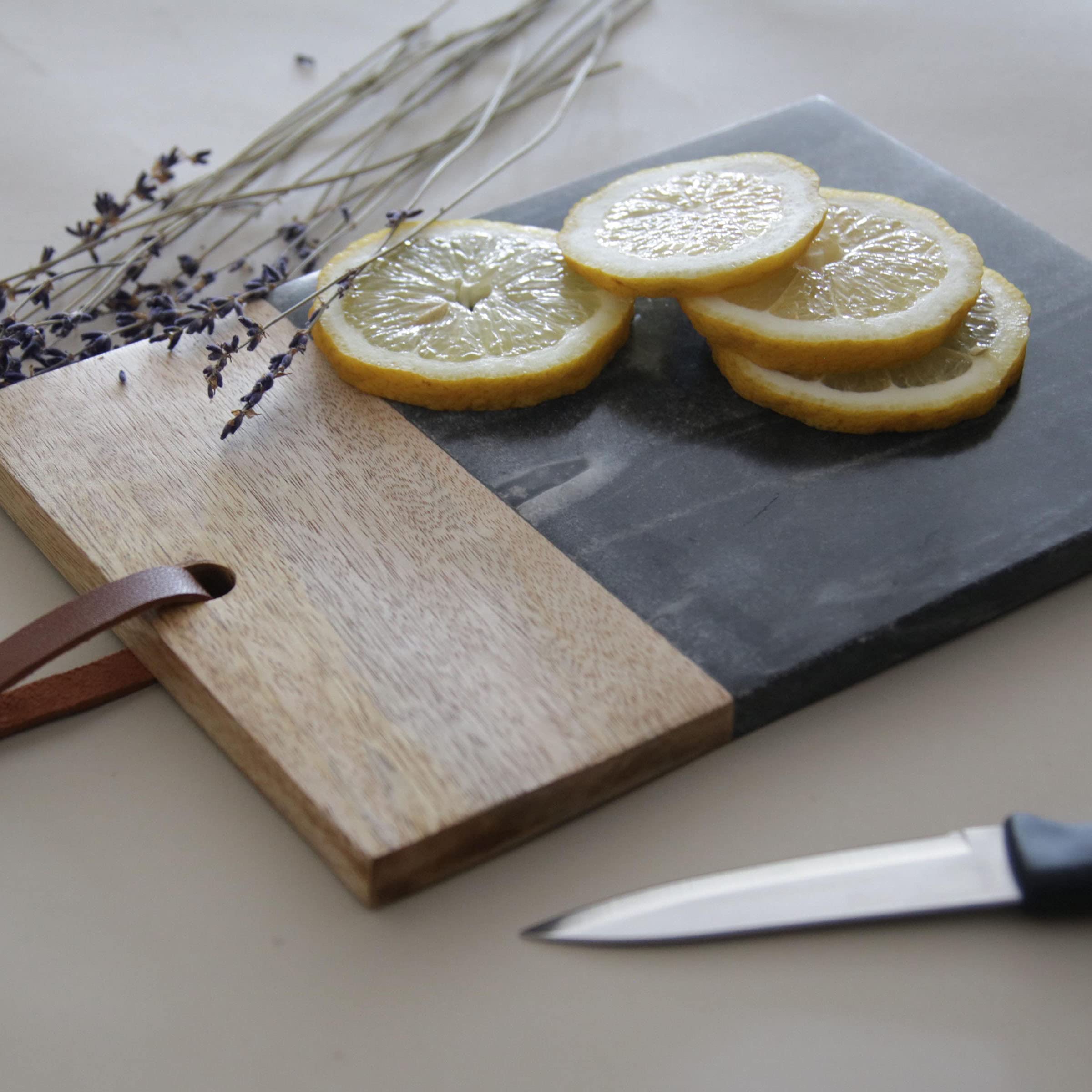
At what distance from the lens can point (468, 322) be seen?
1.61 m

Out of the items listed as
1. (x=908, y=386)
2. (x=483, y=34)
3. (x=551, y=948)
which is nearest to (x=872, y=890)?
(x=551, y=948)

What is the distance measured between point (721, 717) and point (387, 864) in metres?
0.34

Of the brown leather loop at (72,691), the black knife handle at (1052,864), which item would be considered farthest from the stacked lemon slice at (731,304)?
the black knife handle at (1052,864)

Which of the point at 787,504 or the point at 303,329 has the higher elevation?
the point at 303,329

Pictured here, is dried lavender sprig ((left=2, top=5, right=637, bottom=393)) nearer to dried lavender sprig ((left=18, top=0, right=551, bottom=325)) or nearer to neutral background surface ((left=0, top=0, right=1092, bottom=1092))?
dried lavender sprig ((left=18, top=0, right=551, bottom=325))

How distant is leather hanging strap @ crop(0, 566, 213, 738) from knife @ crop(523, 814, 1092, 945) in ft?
A: 1.64

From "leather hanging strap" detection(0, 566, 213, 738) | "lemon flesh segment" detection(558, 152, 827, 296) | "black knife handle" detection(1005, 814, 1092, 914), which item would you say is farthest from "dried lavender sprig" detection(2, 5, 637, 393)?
"black knife handle" detection(1005, 814, 1092, 914)

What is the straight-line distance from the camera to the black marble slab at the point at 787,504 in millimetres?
1290

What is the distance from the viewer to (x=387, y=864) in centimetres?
108

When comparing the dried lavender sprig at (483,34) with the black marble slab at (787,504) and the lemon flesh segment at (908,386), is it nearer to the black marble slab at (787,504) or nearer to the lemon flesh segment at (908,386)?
the black marble slab at (787,504)

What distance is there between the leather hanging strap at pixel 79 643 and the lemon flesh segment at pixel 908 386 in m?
0.69

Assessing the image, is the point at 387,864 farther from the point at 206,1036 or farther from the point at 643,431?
the point at 643,431

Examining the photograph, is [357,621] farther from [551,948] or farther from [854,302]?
[854,302]

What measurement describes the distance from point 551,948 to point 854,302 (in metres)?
0.86
